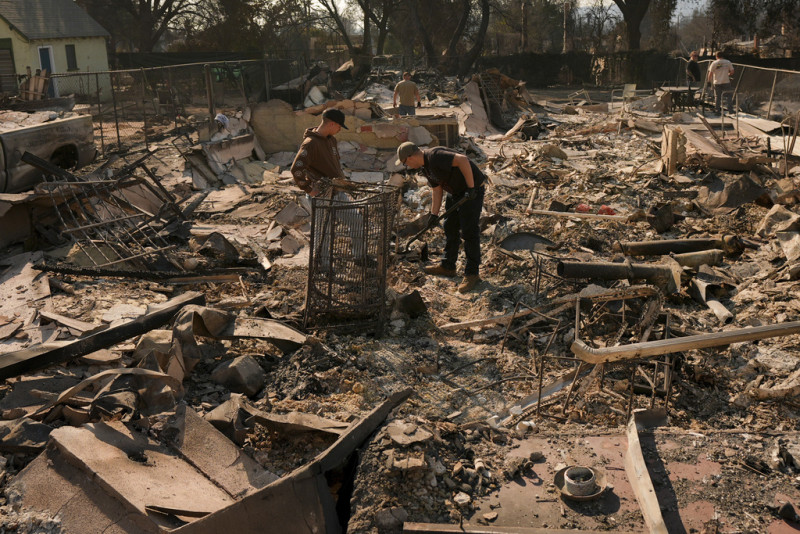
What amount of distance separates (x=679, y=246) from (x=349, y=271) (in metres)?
3.78

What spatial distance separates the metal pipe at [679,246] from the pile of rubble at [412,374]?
0.03m

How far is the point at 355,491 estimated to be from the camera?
3.59m

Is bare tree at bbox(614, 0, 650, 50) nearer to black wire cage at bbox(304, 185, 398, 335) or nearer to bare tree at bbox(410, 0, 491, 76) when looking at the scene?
bare tree at bbox(410, 0, 491, 76)

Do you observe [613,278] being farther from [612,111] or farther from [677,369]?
[612,111]

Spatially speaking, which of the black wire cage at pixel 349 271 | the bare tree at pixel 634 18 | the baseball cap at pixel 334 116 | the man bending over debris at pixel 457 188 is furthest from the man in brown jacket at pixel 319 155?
the bare tree at pixel 634 18

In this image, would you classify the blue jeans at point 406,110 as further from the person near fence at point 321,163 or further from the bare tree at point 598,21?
the bare tree at point 598,21

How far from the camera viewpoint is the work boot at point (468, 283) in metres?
7.30

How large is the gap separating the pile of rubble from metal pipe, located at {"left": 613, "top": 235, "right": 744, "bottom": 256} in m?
0.03

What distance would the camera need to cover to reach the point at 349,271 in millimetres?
6223

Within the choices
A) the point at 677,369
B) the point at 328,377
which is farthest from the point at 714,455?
the point at 328,377

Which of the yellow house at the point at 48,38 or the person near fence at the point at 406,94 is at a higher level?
the yellow house at the point at 48,38

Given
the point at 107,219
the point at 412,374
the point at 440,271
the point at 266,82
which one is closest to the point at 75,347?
the point at 412,374

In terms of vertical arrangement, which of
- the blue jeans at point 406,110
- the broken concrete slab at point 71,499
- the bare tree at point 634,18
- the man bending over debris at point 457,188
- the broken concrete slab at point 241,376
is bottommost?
the broken concrete slab at point 71,499

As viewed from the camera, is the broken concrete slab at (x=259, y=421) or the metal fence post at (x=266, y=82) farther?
the metal fence post at (x=266, y=82)
